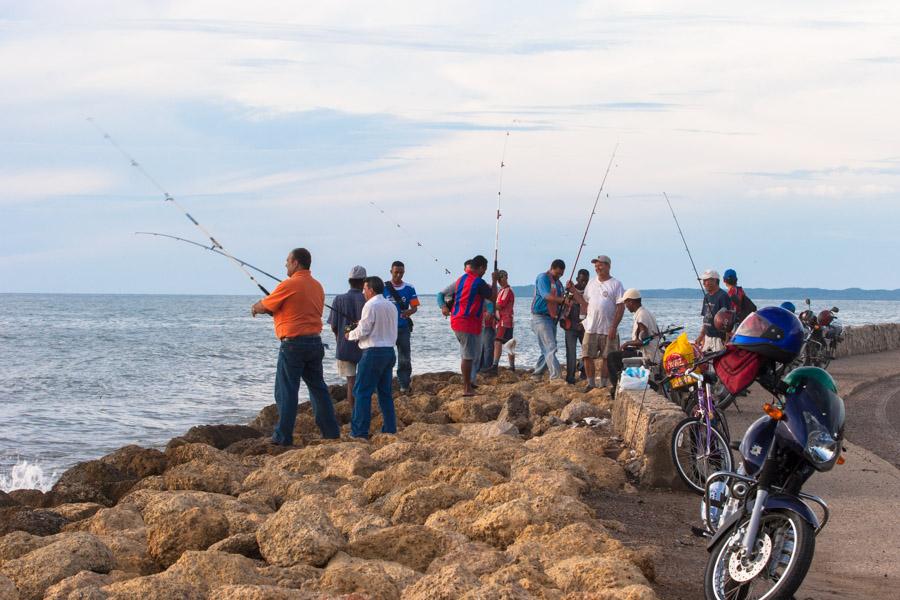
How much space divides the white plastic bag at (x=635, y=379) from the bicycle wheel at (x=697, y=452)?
1697 millimetres

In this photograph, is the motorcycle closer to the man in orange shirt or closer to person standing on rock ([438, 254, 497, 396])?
person standing on rock ([438, 254, 497, 396])

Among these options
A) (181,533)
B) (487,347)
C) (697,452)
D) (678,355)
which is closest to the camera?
(181,533)

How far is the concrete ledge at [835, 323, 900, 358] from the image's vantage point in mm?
22584

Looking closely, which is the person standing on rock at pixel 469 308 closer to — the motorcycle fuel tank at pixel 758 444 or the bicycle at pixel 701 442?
the bicycle at pixel 701 442

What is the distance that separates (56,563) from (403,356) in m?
8.98

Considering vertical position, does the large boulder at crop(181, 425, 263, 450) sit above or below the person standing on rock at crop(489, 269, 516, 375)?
below

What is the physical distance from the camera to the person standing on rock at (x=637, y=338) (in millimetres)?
10781

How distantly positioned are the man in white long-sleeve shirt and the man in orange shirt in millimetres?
421

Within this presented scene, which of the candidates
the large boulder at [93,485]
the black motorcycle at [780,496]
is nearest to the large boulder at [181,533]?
the large boulder at [93,485]

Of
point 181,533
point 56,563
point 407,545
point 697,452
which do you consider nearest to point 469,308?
point 697,452

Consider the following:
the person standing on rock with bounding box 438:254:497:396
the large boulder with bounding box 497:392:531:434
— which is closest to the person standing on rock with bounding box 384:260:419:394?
the person standing on rock with bounding box 438:254:497:396

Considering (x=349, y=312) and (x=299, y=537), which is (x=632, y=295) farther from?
(x=299, y=537)

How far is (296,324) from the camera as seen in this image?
9.69 meters

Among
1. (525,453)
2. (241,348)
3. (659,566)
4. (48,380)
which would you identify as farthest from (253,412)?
(241,348)
